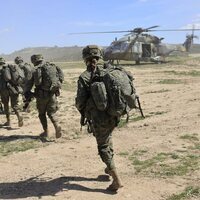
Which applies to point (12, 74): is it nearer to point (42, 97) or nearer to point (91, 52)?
point (42, 97)

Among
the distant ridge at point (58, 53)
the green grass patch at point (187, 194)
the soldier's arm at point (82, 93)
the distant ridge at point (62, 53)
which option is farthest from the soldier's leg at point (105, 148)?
the distant ridge at point (58, 53)

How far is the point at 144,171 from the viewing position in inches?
272

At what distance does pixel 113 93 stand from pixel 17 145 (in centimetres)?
420

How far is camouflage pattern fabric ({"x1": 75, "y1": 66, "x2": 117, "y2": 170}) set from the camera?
19.3 ft

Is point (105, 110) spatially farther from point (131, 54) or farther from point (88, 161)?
point (131, 54)

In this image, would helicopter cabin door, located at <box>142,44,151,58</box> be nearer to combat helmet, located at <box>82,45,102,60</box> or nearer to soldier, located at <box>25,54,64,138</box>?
soldier, located at <box>25,54,64,138</box>

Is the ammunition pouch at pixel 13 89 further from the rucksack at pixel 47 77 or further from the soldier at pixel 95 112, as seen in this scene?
the soldier at pixel 95 112

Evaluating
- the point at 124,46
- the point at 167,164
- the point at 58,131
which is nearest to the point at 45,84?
the point at 58,131

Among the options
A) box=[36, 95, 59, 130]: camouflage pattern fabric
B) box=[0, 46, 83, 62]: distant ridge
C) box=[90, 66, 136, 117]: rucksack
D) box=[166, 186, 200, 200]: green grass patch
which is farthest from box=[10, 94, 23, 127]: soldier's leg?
box=[0, 46, 83, 62]: distant ridge

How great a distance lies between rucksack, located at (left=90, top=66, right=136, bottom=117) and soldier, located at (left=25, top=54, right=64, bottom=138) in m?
3.50

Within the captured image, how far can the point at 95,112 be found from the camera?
233 inches

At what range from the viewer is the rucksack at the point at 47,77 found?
30.0 ft

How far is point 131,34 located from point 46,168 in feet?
92.3

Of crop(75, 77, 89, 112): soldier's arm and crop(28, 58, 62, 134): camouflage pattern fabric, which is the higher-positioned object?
crop(75, 77, 89, 112): soldier's arm
